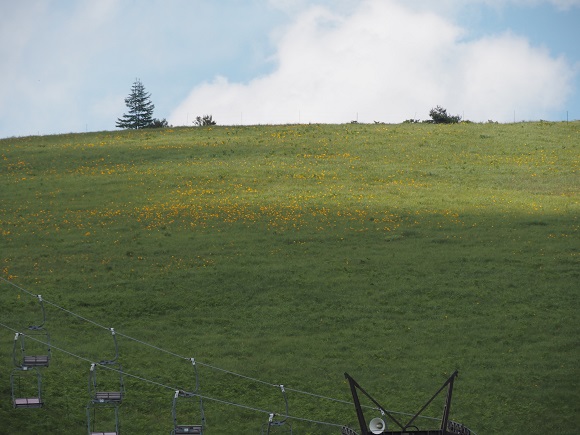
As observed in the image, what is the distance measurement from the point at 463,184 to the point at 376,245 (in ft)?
51.4

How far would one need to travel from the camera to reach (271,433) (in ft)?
109

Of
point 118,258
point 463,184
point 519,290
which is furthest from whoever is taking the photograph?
point 463,184

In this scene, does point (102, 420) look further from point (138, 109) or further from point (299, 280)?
point (138, 109)

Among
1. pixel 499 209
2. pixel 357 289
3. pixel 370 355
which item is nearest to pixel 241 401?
pixel 370 355

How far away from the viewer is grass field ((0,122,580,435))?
35.2 m

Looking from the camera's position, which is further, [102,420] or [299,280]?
[299,280]

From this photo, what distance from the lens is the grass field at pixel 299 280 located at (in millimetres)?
35219

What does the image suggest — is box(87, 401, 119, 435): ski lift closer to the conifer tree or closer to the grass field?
the grass field

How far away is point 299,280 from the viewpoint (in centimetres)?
4559

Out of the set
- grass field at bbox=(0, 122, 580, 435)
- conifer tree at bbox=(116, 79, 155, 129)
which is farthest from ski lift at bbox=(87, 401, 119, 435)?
conifer tree at bbox=(116, 79, 155, 129)

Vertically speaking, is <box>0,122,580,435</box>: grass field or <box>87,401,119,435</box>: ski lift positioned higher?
<box>0,122,580,435</box>: grass field

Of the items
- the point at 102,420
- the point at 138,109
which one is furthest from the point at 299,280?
the point at 138,109

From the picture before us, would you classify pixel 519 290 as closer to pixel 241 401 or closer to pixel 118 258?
pixel 241 401

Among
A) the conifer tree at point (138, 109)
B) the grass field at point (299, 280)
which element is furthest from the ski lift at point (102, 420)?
the conifer tree at point (138, 109)
